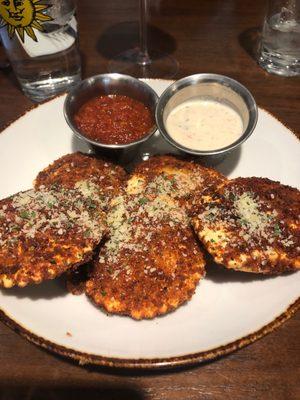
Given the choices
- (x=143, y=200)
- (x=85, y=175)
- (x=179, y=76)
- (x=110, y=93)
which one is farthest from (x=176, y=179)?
(x=179, y=76)

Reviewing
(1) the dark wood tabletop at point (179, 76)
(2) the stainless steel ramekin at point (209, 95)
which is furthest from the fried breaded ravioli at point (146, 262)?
(2) the stainless steel ramekin at point (209, 95)

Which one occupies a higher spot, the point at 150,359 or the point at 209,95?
the point at 209,95

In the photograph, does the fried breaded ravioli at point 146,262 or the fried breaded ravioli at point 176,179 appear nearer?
the fried breaded ravioli at point 146,262

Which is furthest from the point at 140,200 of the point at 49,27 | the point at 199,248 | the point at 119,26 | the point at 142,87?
the point at 119,26

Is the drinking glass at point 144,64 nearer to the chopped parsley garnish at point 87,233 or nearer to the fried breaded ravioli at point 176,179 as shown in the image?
the fried breaded ravioli at point 176,179

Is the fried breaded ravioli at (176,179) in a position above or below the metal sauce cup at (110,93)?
below

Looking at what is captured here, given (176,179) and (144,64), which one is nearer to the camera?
(176,179)

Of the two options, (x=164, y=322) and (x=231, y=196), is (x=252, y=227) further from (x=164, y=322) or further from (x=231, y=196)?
(x=164, y=322)

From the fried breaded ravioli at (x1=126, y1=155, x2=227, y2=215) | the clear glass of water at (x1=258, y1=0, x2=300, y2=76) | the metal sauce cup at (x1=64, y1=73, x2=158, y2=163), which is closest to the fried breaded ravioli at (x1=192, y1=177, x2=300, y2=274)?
the fried breaded ravioli at (x1=126, y1=155, x2=227, y2=215)
